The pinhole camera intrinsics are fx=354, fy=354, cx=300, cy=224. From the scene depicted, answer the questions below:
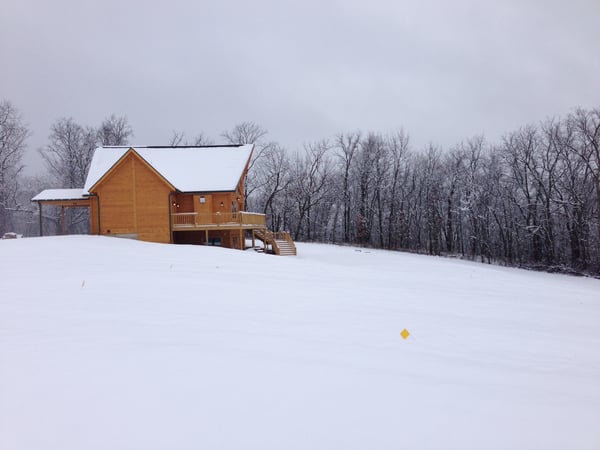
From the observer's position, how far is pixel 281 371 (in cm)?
398

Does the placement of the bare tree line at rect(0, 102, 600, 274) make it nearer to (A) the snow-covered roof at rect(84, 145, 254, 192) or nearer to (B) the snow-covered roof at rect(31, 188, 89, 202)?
(B) the snow-covered roof at rect(31, 188, 89, 202)

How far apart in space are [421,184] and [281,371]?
42330mm

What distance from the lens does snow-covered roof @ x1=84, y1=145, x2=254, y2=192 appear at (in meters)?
23.3

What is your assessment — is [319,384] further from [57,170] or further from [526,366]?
→ [57,170]

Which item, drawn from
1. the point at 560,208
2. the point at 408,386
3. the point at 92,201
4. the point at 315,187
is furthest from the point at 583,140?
the point at 92,201

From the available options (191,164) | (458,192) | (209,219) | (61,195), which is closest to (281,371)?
(209,219)

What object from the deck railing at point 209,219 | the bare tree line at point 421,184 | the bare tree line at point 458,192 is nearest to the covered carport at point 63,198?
the deck railing at point 209,219

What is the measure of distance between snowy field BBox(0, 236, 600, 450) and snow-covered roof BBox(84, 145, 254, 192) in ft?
52.8

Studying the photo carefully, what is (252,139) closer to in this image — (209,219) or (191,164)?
(191,164)

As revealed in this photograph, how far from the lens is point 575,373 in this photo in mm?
4500

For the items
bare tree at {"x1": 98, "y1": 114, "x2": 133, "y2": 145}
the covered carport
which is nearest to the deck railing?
the covered carport

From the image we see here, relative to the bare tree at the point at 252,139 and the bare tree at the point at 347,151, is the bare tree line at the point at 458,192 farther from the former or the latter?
the bare tree at the point at 252,139

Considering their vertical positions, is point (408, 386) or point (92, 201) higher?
point (92, 201)

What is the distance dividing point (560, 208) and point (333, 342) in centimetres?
3498
